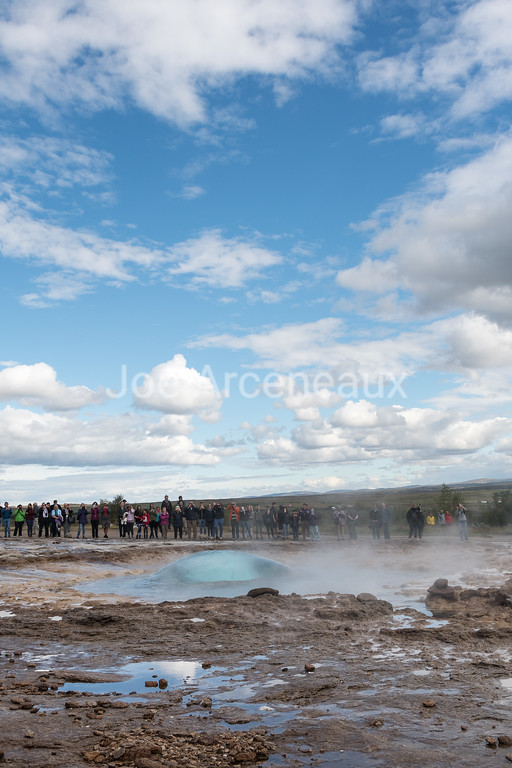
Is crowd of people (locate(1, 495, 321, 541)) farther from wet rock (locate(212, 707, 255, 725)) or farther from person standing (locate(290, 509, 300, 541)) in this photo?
wet rock (locate(212, 707, 255, 725))

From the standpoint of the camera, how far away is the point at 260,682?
670 centimetres

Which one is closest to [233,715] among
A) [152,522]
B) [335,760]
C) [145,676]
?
[335,760]

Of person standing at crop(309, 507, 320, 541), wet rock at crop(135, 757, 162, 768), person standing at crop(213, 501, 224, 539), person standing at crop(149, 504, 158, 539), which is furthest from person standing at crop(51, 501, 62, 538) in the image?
wet rock at crop(135, 757, 162, 768)

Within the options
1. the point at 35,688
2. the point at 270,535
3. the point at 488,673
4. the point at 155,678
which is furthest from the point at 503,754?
the point at 270,535

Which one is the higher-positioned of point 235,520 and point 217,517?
point 217,517

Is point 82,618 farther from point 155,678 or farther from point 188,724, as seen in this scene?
point 188,724

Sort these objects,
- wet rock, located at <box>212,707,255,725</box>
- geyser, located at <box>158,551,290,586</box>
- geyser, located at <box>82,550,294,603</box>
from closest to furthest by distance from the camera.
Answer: wet rock, located at <box>212,707,255,725</box> → geyser, located at <box>82,550,294,603</box> → geyser, located at <box>158,551,290,586</box>

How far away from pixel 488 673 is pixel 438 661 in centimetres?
74

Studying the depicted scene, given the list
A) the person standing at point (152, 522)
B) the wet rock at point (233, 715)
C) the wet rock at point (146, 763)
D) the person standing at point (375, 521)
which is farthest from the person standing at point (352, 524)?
the wet rock at point (146, 763)

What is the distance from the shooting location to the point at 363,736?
496 centimetres

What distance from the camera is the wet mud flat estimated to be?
15.4 ft

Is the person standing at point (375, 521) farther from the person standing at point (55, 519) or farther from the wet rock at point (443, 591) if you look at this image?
the wet rock at point (443, 591)

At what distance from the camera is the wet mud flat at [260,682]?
470 cm

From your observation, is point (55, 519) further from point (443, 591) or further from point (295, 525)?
point (443, 591)
